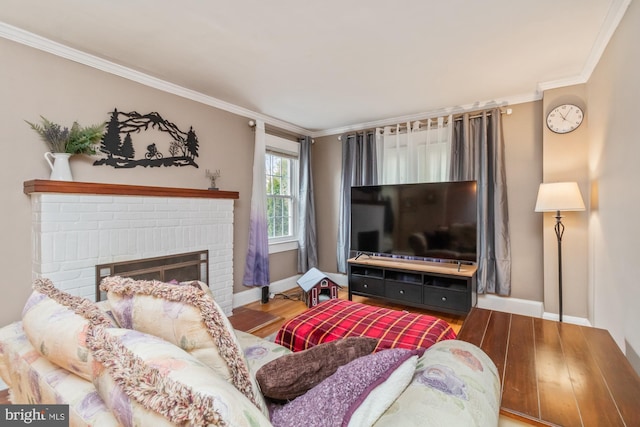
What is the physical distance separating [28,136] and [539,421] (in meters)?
3.21

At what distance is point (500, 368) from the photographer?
132 cm

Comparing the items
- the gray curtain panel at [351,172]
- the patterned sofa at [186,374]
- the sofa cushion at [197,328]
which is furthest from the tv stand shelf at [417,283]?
the sofa cushion at [197,328]

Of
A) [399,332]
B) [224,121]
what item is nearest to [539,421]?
[399,332]

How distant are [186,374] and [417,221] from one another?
3133 millimetres

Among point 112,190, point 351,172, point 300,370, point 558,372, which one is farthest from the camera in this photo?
point 351,172

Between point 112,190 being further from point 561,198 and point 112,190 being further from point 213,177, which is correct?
point 561,198

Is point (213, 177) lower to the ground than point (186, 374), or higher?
higher

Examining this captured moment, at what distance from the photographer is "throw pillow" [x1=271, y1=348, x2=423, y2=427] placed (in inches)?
30.5

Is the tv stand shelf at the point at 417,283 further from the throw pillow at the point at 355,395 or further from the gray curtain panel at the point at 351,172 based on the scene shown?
the throw pillow at the point at 355,395

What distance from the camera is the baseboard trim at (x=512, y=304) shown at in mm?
3146

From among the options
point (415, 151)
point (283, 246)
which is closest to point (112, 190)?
point (283, 246)

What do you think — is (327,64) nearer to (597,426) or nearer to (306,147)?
(306,147)

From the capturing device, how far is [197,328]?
0.86m

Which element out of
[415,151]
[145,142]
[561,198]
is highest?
[415,151]
